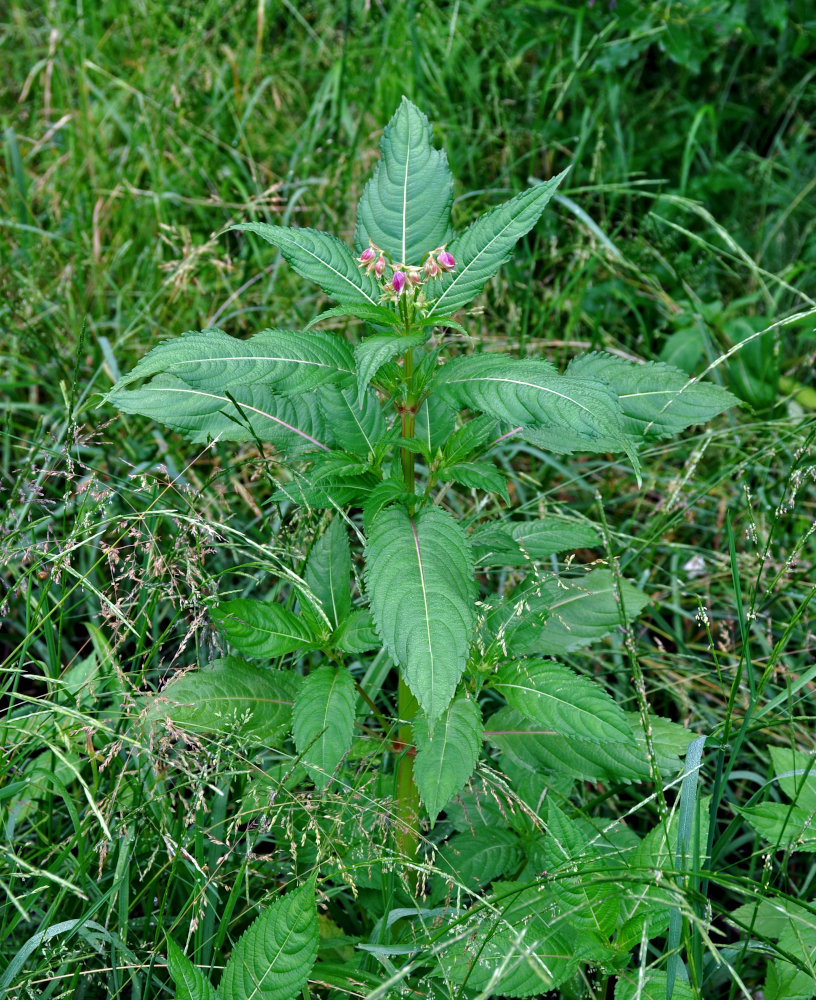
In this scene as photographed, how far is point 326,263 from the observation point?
1.74 m

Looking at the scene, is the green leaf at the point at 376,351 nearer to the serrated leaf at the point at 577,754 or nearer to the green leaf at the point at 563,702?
the green leaf at the point at 563,702

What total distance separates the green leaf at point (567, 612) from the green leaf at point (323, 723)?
0.34m

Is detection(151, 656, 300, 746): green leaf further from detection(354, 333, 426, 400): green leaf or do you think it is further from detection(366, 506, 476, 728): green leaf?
detection(354, 333, 426, 400): green leaf

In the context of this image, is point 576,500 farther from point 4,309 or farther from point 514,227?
point 4,309

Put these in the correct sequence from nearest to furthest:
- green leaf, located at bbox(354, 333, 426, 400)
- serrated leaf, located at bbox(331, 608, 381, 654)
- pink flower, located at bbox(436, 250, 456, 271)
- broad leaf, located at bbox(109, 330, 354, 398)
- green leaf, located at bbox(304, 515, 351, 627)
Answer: green leaf, located at bbox(354, 333, 426, 400) < broad leaf, located at bbox(109, 330, 354, 398) < pink flower, located at bbox(436, 250, 456, 271) < serrated leaf, located at bbox(331, 608, 381, 654) < green leaf, located at bbox(304, 515, 351, 627)

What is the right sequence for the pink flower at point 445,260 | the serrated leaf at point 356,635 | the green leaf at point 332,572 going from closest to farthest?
1. the pink flower at point 445,260
2. the serrated leaf at point 356,635
3. the green leaf at point 332,572

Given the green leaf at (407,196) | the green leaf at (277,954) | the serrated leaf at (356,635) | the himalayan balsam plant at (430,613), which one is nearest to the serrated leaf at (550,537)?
the himalayan balsam plant at (430,613)

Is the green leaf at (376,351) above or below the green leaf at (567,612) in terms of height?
above

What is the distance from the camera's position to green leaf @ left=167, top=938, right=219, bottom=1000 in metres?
1.47

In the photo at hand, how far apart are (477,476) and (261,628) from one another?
19.5 inches

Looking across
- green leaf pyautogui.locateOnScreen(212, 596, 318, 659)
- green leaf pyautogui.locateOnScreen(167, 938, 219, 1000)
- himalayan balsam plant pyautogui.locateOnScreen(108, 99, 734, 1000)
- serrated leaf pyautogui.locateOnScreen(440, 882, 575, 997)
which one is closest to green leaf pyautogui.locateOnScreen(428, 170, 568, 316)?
himalayan balsam plant pyautogui.locateOnScreen(108, 99, 734, 1000)

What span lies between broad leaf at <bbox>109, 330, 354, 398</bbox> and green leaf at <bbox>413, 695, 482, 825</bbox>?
2.02ft

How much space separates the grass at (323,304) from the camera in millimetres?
Result: 1941

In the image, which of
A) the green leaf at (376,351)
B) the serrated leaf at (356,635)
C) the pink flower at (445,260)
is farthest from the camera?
the serrated leaf at (356,635)
